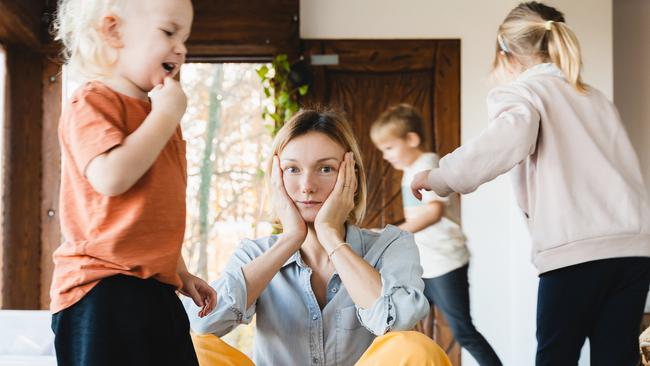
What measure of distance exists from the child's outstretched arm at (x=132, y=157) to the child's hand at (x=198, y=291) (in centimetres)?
31

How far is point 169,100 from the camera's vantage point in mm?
1225

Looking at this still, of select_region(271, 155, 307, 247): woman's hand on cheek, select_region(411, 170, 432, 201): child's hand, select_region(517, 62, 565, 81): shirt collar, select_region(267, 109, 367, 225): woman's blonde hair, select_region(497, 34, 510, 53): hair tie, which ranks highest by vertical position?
select_region(497, 34, 510, 53): hair tie

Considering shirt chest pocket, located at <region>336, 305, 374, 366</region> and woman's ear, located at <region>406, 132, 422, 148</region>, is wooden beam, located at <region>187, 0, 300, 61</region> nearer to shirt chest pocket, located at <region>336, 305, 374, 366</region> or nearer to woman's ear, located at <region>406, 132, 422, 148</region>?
woman's ear, located at <region>406, 132, 422, 148</region>

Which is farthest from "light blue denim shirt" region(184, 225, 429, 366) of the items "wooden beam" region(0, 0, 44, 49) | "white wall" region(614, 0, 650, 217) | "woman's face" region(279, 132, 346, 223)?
"white wall" region(614, 0, 650, 217)

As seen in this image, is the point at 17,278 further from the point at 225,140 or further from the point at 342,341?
the point at 342,341

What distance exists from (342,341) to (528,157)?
730 mm

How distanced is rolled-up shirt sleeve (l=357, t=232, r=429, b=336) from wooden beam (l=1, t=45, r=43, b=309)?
2.88m

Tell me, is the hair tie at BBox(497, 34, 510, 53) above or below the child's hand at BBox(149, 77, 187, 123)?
above

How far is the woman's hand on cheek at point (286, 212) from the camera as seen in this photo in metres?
1.80

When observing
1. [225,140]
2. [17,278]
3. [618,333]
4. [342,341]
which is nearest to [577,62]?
[618,333]

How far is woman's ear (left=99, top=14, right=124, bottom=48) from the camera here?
128cm

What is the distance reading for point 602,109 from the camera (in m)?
2.08

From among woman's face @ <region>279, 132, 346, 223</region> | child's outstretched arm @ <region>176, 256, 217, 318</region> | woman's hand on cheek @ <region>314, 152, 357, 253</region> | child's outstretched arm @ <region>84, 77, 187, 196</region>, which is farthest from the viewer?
woman's face @ <region>279, 132, 346, 223</region>

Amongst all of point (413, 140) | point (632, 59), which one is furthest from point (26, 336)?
point (632, 59)
